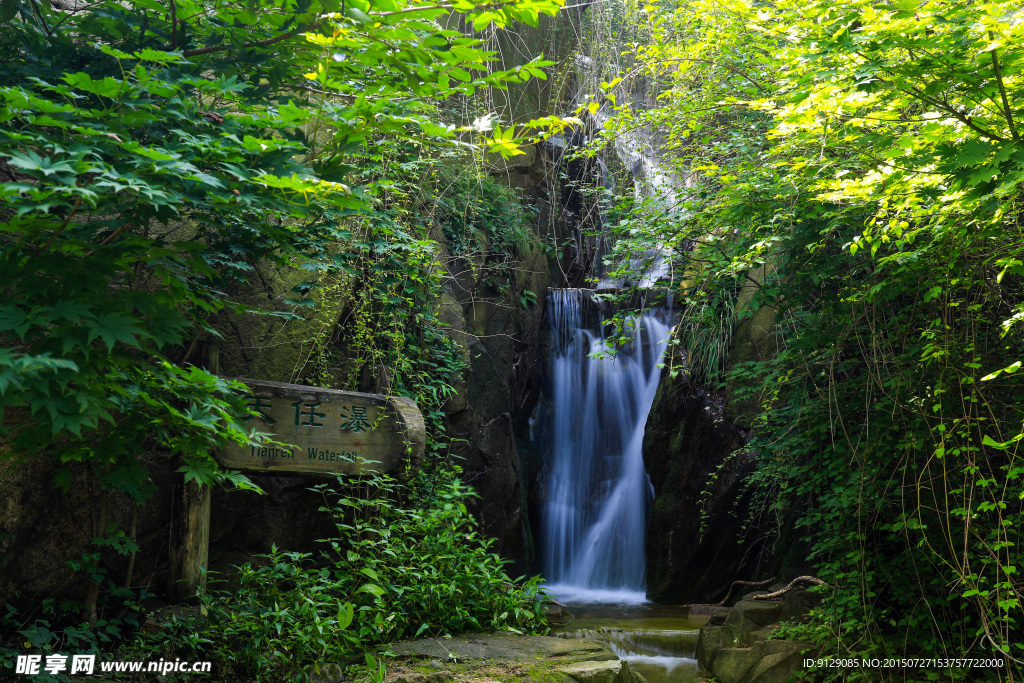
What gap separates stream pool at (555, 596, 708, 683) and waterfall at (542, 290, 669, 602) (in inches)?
43.2

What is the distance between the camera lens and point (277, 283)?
500cm

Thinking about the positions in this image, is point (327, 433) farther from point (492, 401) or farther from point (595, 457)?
point (595, 457)

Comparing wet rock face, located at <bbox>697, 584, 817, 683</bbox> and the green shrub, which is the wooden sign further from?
wet rock face, located at <bbox>697, 584, 817, 683</bbox>

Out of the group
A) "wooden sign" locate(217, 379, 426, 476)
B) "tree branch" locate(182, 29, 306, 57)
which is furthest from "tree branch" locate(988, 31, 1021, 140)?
"wooden sign" locate(217, 379, 426, 476)

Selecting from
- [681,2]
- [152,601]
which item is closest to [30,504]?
[152,601]

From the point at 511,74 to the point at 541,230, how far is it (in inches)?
306

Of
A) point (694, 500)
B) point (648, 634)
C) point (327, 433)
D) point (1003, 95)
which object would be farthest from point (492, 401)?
point (1003, 95)

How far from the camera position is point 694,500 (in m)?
8.51

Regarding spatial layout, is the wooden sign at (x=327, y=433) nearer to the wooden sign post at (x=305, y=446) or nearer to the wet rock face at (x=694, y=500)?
the wooden sign post at (x=305, y=446)

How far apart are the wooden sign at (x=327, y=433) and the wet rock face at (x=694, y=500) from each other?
492cm

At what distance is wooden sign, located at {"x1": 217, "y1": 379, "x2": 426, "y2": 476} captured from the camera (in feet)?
12.3

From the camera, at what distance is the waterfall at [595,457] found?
902cm

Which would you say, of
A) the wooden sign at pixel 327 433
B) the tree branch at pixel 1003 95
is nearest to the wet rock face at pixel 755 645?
the wooden sign at pixel 327 433

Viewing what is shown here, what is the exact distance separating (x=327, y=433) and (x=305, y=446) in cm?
15
